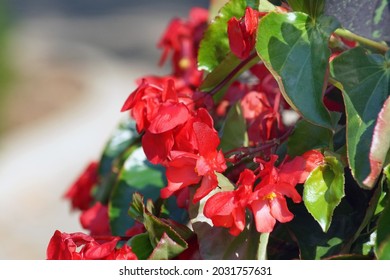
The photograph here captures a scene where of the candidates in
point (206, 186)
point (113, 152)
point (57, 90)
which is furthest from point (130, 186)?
point (57, 90)

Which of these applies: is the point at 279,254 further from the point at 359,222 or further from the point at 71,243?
the point at 71,243

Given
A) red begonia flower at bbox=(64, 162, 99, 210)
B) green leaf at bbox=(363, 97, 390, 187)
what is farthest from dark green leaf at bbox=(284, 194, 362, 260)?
red begonia flower at bbox=(64, 162, 99, 210)

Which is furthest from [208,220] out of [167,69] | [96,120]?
[167,69]

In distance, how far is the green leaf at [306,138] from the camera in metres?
0.63

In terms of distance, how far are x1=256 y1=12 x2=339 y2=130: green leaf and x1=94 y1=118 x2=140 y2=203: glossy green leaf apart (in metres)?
0.39

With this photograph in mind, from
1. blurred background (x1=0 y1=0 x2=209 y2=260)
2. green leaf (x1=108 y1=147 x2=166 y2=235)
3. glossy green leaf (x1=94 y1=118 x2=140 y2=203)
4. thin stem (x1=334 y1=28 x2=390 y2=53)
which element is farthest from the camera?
blurred background (x1=0 y1=0 x2=209 y2=260)

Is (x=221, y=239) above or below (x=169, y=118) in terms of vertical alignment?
below

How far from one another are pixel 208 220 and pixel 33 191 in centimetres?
279

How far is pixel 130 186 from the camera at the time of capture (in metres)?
0.87

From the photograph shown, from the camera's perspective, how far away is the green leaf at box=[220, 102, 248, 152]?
2.33ft

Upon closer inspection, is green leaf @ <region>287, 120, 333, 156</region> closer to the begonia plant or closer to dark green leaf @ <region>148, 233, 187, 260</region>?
the begonia plant

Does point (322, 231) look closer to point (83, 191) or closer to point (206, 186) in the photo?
point (206, 186)

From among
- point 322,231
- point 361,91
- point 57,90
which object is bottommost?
point 322,231

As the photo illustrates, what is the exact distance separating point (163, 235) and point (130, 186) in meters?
0.28
